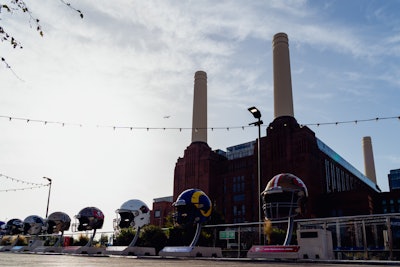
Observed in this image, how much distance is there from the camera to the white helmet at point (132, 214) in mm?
23733

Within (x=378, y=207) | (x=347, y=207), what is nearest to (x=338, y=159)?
(x=378, y=207)

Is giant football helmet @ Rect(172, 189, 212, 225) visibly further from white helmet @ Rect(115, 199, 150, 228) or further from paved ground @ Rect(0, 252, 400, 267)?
paved ground @ Rect(0, 252, 400, 267)

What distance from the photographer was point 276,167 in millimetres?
72250

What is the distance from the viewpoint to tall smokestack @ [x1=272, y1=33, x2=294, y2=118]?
6900 centimetres

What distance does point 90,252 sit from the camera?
24.7 meters

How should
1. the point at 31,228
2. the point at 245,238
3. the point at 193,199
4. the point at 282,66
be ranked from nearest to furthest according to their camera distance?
the point at 193,199, the point at 245,238, the point at 31,228, the point at 282,66

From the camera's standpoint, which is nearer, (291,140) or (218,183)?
(291,140)

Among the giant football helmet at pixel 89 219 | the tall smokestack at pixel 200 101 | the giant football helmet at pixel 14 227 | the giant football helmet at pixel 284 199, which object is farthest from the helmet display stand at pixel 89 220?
the tall smokestack at pixel 200 101

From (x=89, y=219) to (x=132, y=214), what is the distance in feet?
13.4

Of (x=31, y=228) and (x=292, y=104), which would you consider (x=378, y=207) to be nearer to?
(x=292, y=104)

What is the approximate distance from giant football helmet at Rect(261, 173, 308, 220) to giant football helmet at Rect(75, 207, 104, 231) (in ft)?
44.5

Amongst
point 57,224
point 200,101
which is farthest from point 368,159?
point 57,224

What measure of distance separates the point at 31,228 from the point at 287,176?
25583mm

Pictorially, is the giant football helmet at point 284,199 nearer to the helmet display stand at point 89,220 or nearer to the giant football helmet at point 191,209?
the giant football helmet at point 191,209
